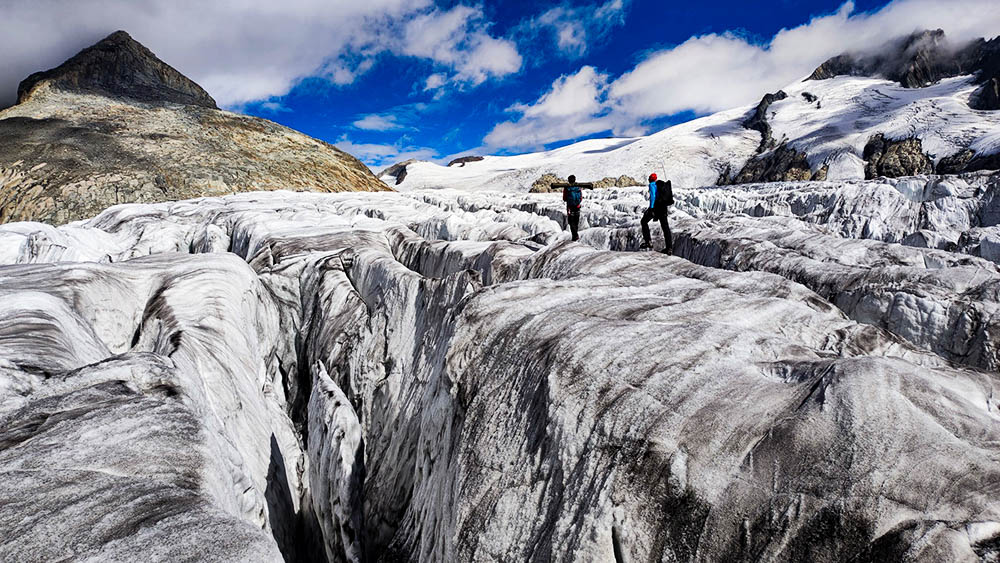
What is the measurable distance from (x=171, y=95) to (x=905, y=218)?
80530mm

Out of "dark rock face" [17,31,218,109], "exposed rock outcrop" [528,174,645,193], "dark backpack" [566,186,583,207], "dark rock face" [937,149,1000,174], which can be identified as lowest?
"dark rock face" [937,149,1000,174]

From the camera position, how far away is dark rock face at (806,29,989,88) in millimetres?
116625

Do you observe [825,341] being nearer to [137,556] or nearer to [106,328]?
[137,556]

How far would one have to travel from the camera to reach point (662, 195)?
37.5ft

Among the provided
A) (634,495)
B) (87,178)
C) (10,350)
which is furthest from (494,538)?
(87,178)

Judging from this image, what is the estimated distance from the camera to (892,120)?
91.8m

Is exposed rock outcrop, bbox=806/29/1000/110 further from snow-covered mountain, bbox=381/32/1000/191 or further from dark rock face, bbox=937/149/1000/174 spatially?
dark rock face, bbox=937/149/1000/174

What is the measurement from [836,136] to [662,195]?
109m

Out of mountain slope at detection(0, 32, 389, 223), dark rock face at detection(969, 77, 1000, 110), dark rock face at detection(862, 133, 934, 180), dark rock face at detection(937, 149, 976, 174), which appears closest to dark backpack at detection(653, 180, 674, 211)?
mountain slope at detection(0, 32, 389, 223)

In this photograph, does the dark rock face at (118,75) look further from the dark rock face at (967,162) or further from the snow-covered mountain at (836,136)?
the dark rock face at (967,162)

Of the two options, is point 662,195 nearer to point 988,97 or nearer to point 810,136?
point 810,136

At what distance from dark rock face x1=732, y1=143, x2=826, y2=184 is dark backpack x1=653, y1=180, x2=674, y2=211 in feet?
316

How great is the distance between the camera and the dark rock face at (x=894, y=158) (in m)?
76.8

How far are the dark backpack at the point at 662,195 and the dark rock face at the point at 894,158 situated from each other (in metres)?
88.3
